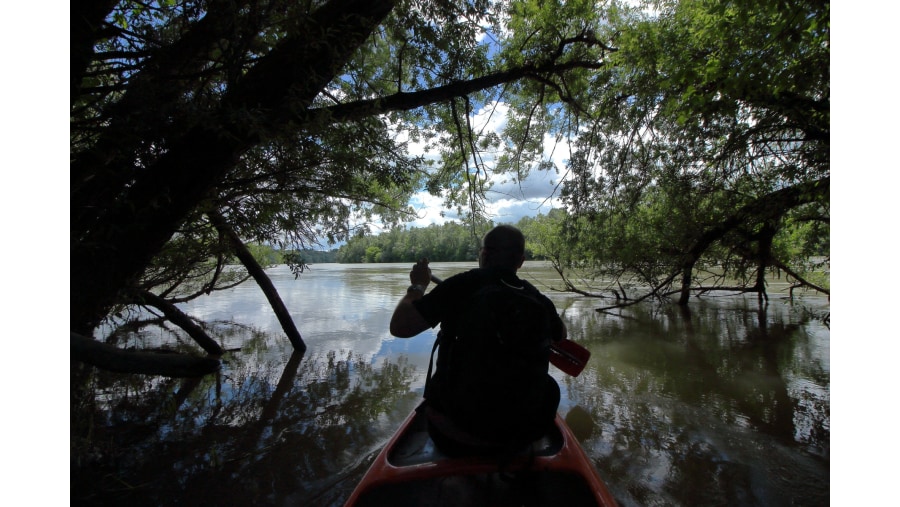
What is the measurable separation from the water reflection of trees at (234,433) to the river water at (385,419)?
0.06ft

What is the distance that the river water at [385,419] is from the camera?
10.0 ft

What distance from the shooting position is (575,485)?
68.7 inches

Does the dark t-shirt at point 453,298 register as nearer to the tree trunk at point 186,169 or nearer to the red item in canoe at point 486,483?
the red item in canoe at point 486,483

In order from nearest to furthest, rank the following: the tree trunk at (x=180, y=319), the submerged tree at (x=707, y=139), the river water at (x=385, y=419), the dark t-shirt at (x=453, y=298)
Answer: the dark t-shirt at (x=453, y=298)
the river water at (x=385, y=419)
the submerged tree at (x=707, y=139)
the tree trunk at (x=180, y=319)

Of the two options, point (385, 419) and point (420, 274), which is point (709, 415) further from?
point (420, 274)

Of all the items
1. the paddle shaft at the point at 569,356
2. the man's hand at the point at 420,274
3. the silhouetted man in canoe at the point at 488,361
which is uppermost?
the man's hand at the point at 420,274

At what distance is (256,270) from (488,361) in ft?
→ 19.8

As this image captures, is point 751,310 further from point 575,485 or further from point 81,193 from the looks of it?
point 81,193

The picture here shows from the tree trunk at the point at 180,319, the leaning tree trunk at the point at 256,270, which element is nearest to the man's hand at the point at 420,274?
the leaning tree trunk at the point at 256,270

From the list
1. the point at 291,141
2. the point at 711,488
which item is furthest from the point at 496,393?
the point at 711,488

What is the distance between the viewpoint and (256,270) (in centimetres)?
654

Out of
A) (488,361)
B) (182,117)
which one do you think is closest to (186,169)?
(182,117)

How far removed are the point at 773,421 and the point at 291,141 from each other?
5823mm

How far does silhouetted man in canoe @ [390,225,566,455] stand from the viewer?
1.70 metres
